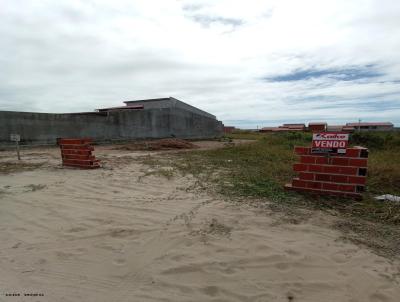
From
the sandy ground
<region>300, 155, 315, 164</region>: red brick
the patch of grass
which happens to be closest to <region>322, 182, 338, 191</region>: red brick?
the patch of grass

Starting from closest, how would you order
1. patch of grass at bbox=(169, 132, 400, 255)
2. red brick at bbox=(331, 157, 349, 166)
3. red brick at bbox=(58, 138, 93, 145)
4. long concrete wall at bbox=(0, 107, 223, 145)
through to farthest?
1. patch of grass at bbox=(169, 132, 400, 255)
2. red brick at bbox=(331, 157, 349, 166)
3. red brick at bbox=(58, 138, 93, 145)
4. long concrete wall at bbox=(0, 107, 223, 145)

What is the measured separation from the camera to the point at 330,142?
516 centimetres

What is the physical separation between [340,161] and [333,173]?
0.25 metres

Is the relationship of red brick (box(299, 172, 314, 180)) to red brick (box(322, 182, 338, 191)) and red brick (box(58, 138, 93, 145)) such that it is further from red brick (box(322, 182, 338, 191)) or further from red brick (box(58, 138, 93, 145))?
red brick (box(58, 138, 93, 145))

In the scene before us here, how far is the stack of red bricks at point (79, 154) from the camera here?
8172 millimetres

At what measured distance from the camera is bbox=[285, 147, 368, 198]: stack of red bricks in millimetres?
4988

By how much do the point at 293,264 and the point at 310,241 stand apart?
0.61 metres

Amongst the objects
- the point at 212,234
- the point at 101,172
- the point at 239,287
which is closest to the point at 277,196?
the point at 212,234

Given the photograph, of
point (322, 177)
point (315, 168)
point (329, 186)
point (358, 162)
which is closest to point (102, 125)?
point (315, 168)

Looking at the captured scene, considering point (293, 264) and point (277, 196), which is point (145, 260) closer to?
point (293, 264)

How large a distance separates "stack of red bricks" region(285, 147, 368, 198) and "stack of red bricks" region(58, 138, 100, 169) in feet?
18.5

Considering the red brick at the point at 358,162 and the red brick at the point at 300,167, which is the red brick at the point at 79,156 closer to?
the red brick at the point at 300,167

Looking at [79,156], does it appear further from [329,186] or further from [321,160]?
[329,186]

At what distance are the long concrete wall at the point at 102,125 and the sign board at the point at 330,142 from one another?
15150 millimetres
